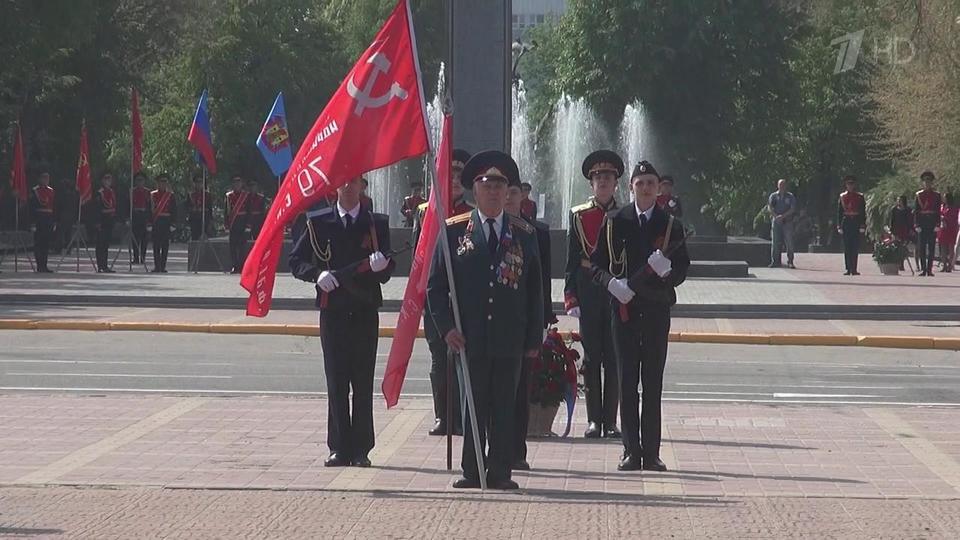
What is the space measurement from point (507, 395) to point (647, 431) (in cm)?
120

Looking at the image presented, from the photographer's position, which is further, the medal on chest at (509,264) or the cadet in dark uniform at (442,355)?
the cadet in dark uniform at (442,355)

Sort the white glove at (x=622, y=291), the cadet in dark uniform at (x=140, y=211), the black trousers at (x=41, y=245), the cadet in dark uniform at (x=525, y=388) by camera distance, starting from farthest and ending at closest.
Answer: the cadet in dark uniform at (x=140, y=211), the black trousers at (x=41, y=245), the white glove at (x=622, y=291), the cadet in dark uniform at (x=525, y=388)

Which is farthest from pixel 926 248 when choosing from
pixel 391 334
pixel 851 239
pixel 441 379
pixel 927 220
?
pixel 441 379

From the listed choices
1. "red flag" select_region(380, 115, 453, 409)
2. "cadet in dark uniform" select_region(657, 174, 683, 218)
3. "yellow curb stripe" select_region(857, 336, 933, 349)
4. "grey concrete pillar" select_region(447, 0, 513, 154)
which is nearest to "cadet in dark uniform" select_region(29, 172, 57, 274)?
"grey concrete pillar" select_region(447, 0, 513, 154)

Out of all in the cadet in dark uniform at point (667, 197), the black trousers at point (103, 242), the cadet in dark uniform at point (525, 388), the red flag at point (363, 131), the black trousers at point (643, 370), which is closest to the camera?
the red flag at point (363, 131)

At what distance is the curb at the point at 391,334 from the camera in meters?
21.4

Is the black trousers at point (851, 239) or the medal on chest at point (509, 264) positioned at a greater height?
the medal on chest at point (509, 264)

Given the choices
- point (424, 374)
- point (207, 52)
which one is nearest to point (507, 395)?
point (424, 374)

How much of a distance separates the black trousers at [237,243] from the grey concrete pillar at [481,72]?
26.0 feet

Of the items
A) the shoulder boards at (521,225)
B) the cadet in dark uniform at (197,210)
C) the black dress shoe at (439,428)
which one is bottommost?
the black dress shoe at (439,428)

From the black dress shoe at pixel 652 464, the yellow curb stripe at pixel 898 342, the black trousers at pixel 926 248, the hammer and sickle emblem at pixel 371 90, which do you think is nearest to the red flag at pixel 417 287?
the hammer and sickle emblem at pixel 371 90

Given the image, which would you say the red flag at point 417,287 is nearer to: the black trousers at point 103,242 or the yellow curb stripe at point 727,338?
the yellow curb stripe at point 727,338

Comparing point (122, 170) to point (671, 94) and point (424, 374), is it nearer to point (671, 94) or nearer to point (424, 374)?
point (671, 94)

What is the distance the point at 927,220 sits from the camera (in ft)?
119
